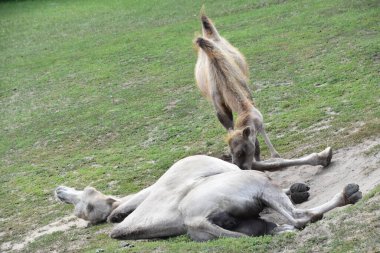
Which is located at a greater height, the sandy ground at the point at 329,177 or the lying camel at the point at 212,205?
the lying camel at the point at 212,205

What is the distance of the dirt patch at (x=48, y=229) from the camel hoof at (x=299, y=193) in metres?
2.32

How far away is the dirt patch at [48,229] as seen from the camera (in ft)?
27.0

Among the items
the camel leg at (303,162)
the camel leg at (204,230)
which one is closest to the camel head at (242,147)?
the camel leg at (303,162)

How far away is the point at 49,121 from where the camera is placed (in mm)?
15391

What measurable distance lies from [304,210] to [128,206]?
77.4 inches

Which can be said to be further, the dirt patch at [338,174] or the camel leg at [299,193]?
the camel leg at [299,193]

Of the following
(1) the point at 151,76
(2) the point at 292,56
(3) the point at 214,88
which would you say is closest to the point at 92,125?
(1) the point at 151,76

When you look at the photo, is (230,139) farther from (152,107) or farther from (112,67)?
(112,67)

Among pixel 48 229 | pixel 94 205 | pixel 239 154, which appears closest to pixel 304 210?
pixel 239 154

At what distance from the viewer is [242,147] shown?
302 inches

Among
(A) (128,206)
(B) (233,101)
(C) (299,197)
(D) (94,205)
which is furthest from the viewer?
(B) (233,101)

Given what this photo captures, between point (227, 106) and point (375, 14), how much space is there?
9282 millimetres

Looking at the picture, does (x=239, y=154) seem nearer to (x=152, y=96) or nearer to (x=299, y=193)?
(x=299, y=193)

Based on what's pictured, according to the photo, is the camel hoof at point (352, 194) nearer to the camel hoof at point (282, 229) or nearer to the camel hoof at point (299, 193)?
the camel hoof at point (282, 229)
